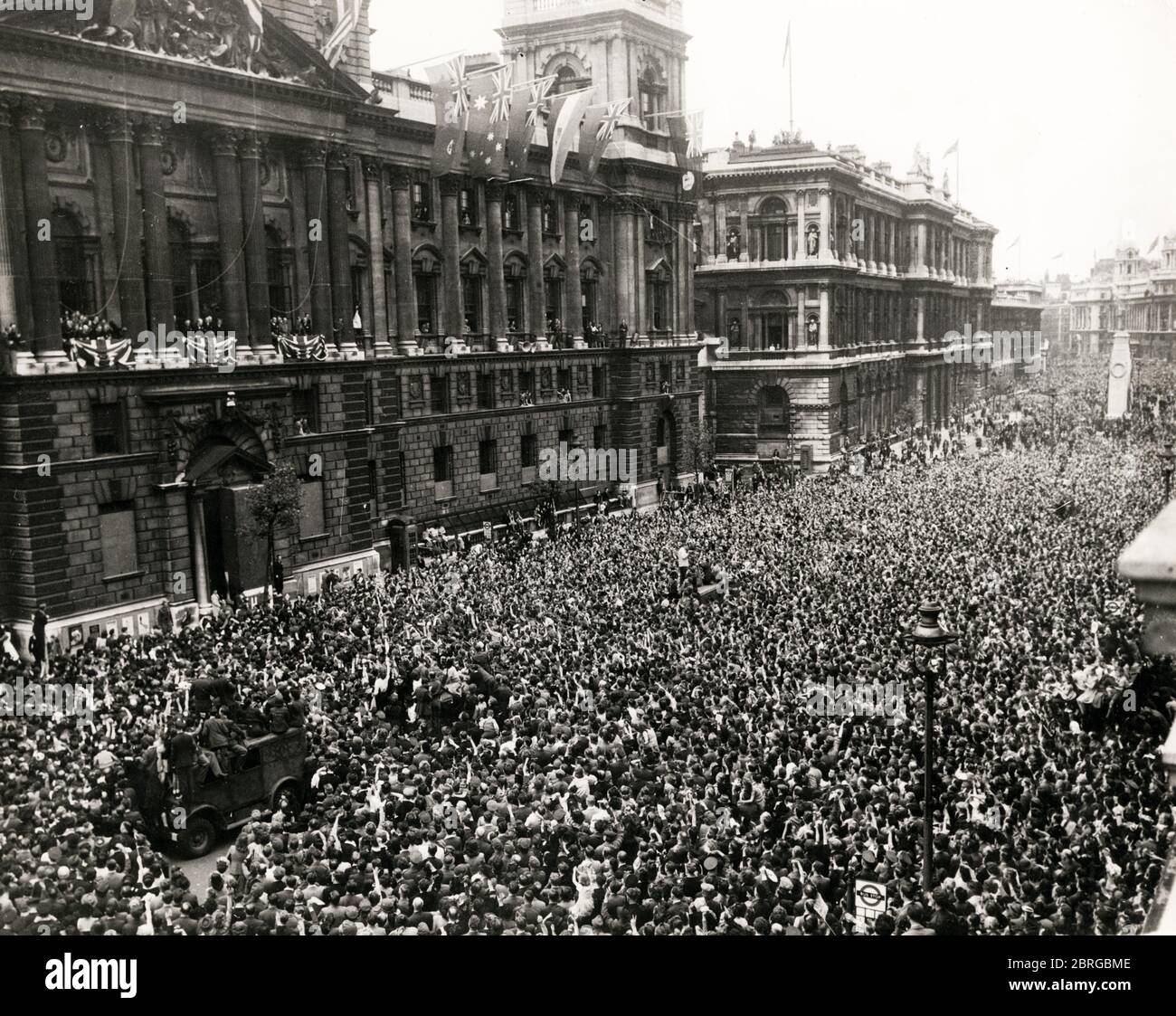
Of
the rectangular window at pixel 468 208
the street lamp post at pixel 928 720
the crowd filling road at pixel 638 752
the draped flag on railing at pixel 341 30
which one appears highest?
the draped flag on railing at pixel 341 30

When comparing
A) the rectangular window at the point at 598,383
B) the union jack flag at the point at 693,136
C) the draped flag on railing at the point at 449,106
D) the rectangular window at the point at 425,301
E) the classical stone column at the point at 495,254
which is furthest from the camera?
the rectangular window at the point at 598,383

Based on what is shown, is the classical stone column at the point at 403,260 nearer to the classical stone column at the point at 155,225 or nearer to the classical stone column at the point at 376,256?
the classical stone column at the point at 376,256

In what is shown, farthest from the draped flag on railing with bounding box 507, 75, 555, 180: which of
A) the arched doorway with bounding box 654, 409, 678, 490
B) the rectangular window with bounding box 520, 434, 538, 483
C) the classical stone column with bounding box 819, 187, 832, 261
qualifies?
the classical stone column with bounding box 819, 187, 832, 261

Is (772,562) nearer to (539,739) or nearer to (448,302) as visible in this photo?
(539,739)

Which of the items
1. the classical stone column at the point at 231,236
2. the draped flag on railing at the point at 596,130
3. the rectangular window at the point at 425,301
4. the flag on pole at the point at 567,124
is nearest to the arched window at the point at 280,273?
the classical stone column at the point at 231,236

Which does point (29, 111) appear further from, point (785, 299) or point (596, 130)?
point (785, 299)

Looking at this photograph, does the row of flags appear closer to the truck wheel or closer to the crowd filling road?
the crowd filling road

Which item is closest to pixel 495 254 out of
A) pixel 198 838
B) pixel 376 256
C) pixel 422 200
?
pixel 422 200
